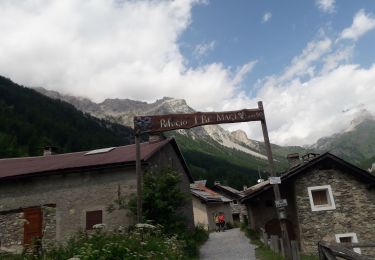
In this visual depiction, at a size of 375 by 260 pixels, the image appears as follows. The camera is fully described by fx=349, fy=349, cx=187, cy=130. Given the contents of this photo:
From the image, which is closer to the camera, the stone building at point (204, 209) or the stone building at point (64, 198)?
the stone building at point (64, 198)

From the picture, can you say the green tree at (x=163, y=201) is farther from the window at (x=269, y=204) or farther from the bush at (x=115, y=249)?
the window at (x=269, y=204)

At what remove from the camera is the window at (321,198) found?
2008 centimetres

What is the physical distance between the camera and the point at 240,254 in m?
17.8

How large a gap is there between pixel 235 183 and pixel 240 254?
8604cm

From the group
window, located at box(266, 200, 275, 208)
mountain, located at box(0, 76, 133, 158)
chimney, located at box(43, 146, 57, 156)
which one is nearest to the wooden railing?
window, located at box(266, 200, 275, 208)

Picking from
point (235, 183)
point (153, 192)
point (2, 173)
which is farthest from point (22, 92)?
point (153, 192)

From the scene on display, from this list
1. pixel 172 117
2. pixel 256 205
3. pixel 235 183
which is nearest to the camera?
pixel 172 117

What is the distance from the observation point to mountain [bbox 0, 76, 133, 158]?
8950cm

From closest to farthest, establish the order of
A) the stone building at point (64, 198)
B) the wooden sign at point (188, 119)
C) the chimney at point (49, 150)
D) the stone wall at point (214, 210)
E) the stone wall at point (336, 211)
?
the wooden sign at point (188, 119), the stone building at point (64, 198), the stone wall at point (336, 211), the chimney at point (49, 150), the stone wall at point (214, 210)

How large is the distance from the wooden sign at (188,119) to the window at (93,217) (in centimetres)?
747

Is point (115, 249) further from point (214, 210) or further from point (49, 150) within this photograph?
point (214, 210)

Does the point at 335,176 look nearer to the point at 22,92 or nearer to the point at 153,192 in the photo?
the point at 153,192

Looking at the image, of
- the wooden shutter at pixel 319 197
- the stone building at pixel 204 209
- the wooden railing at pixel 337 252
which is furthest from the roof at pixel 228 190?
the wooden railing at pixel 337 252

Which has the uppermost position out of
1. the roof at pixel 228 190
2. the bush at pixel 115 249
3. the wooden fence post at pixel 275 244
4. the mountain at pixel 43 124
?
the mountain at pixel 43 124
